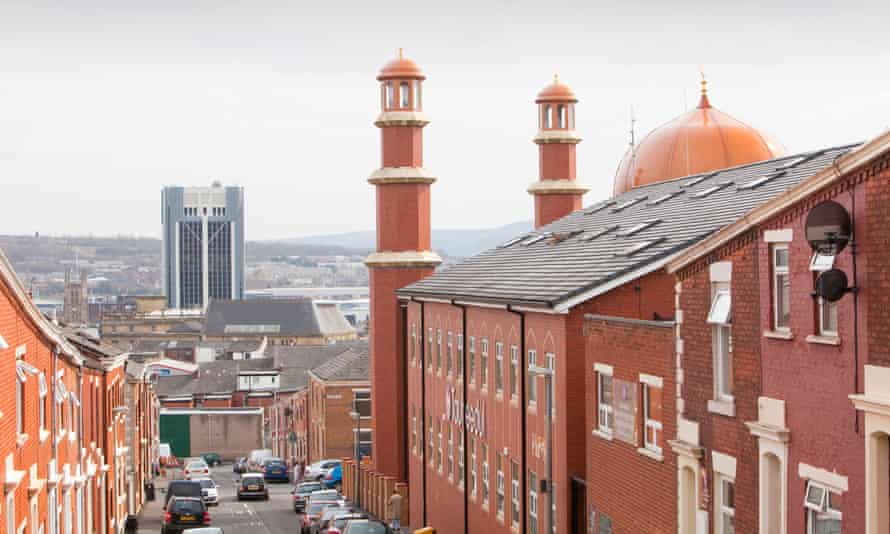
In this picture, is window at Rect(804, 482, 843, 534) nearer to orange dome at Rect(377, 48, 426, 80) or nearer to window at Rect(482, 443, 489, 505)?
window at Rect(482, 443, 489, 505)

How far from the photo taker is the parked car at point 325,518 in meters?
44.4

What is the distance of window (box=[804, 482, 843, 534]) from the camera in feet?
57.5

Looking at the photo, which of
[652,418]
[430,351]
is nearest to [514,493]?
[652,418]

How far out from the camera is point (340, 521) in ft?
138

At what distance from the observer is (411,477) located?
50625 millimetres

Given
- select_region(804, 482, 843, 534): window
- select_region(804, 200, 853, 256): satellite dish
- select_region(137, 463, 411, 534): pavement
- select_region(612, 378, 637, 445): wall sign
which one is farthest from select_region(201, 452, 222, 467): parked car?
select_region(804, 200, 853, 256): satellite dish

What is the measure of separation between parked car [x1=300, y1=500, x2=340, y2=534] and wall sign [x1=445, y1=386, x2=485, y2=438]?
6.70m

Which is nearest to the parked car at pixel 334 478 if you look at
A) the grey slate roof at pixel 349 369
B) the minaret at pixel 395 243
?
the grey slate roof at pixel 349 369

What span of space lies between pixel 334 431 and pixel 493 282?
4711cm

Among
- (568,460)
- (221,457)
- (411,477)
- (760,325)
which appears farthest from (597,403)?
(221,457)

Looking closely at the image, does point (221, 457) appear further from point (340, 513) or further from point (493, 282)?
point (493, 282)

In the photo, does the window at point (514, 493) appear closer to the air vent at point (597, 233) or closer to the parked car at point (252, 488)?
the air vent at point (597, 233)

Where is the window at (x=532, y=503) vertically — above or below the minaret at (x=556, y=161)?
below

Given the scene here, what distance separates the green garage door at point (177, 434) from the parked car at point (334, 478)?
1605 inches
